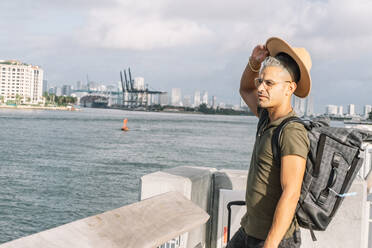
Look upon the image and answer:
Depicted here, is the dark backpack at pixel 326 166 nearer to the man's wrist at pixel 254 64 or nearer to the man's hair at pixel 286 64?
the man's hair at pixel 286 64

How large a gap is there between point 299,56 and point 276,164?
48 cm

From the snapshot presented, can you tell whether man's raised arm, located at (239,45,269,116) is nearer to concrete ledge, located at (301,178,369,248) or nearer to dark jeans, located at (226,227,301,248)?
dark jeans, located at (226,227,301,248)

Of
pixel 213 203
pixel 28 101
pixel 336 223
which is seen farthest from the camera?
pixel 28 101

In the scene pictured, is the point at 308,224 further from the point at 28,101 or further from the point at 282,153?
the point at 28,101

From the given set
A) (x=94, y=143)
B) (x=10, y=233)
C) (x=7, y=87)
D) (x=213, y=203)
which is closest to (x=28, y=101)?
(x=7, y=87)

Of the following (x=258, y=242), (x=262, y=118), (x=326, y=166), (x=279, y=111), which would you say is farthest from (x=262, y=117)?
(x=258, y=242)

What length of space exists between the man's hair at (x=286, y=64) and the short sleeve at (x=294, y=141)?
300 mm

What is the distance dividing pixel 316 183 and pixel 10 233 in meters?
14.6

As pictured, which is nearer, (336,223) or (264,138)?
(264,138)

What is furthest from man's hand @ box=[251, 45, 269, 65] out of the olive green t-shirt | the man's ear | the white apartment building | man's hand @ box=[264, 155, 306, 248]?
the white apartment building

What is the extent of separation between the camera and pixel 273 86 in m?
2.00

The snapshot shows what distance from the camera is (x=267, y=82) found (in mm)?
2004

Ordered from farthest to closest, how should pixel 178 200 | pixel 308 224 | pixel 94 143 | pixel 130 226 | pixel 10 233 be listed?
pixel 94 143 < pixel 10 233 < pixel 308 224 < pixel 178 200 < pixel 130 226

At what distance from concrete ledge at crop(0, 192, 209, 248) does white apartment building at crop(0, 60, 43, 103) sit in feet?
614
